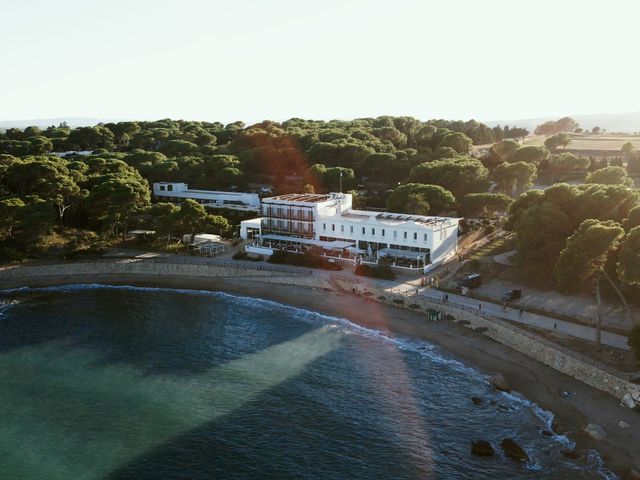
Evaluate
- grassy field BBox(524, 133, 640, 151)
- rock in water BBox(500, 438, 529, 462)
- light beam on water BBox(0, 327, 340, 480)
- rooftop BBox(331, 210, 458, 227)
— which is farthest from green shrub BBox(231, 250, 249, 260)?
grassy field BBox(524, 133, 640, 151)

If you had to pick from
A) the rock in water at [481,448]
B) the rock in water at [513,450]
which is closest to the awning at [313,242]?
the rock in water at [481,448]

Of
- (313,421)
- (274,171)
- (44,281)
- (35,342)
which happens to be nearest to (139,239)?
(44,281)

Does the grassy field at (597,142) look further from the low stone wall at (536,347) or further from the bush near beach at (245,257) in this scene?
the low stone wall at (536,347)

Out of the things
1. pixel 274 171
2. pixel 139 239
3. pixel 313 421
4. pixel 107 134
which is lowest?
pixel 313 421

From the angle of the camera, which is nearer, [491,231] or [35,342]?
[35,342]

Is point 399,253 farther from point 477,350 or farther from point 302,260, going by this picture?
point 477,350

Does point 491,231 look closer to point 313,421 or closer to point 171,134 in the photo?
point 313,421
